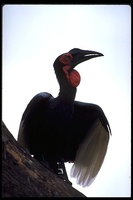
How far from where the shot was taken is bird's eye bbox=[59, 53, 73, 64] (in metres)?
2.96

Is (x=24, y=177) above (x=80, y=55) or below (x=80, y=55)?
below

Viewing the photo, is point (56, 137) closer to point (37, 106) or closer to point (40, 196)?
point (37, 106)

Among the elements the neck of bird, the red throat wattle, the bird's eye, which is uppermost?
the bird's eye

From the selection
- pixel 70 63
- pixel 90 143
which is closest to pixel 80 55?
pixel 70 63

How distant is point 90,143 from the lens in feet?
9.64

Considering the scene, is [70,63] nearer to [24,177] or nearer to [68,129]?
[68,129]

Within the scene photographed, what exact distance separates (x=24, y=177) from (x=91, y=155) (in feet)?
4.05

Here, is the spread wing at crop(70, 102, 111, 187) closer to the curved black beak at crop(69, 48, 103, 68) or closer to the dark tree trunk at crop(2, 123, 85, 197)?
the curved black beak at crop(69, 48, 103, 68)

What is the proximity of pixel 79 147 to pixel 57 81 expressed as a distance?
574 mm

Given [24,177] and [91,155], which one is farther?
[91,155]

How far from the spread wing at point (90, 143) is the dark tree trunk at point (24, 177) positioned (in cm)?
104

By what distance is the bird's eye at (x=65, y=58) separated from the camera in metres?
2.96

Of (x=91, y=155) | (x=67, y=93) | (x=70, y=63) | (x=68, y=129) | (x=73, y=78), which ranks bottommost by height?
(x=91, y=155)

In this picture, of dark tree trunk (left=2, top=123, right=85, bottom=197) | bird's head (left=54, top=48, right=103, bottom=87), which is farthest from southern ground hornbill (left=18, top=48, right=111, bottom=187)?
dark tree trunk (left=2, top=123, right=85, bottom=197)
